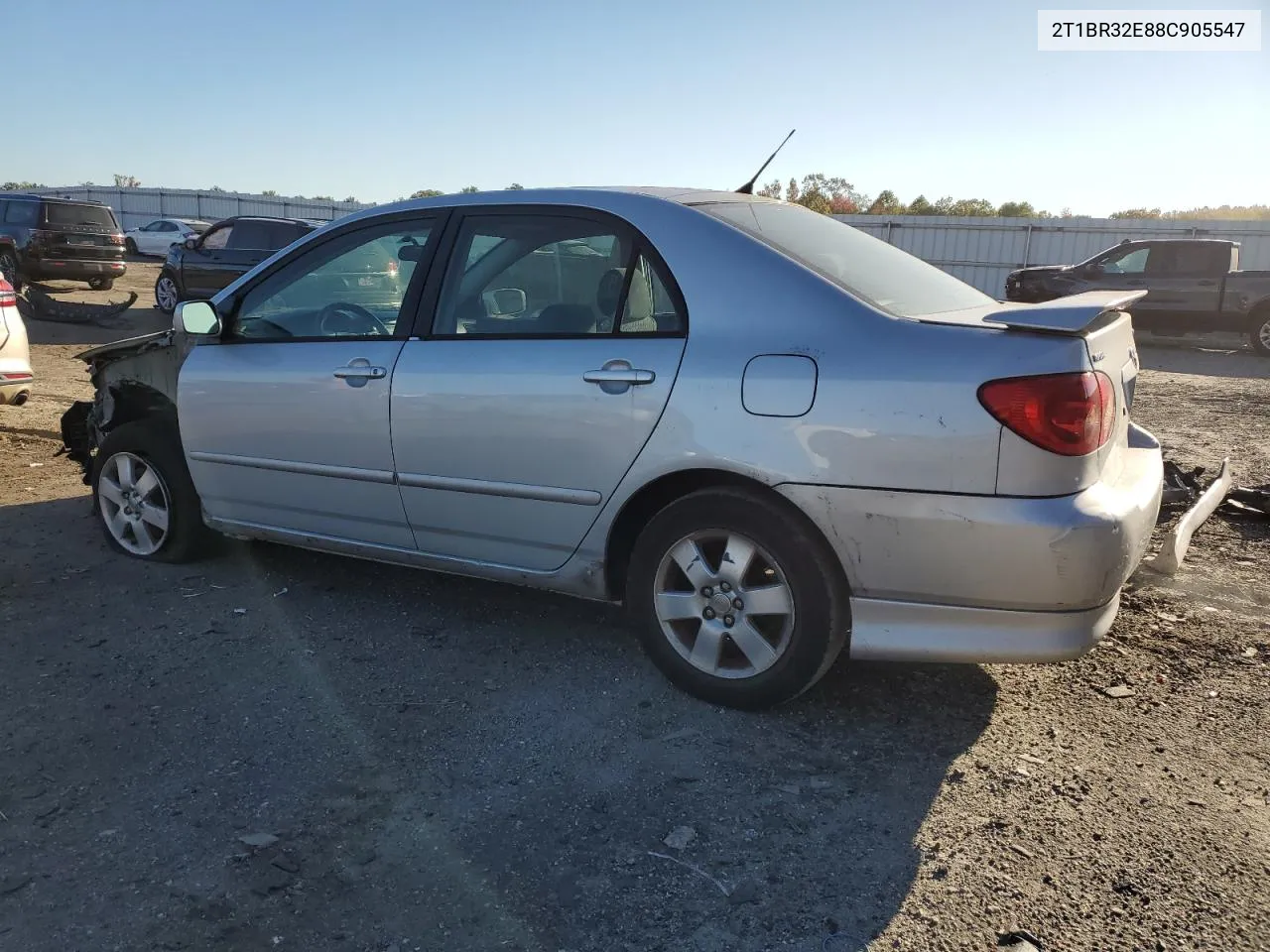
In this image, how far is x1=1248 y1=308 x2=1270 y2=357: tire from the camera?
14.9m

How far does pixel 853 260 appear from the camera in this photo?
3.47 meters

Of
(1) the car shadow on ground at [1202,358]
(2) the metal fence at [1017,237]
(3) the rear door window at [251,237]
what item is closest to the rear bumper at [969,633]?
(1) the car shadow on ground at [1202,358]

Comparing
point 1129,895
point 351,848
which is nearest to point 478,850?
point 351,848

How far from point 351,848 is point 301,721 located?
0.78 m

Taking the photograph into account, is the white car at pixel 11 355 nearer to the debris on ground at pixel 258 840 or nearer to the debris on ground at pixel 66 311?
the debris on ground at pixel 258 840

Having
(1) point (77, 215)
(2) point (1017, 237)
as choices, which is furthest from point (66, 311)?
(2) point (1017, 237)

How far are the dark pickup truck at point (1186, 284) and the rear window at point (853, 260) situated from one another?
13109mm

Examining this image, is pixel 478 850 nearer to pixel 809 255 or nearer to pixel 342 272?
pixel 809 255

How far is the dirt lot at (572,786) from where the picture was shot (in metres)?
2.32

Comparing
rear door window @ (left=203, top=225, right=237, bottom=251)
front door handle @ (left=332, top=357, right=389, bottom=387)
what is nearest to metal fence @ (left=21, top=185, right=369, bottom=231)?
rear door window @ (left=203, top=225, right=237, bottom=251)

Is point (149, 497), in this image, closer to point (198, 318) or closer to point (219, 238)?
point (198, 318)

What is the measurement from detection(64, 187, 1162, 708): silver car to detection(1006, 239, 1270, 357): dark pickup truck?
45.4 feet

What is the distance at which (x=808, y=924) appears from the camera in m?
2.29

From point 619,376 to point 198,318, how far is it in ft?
6.86
